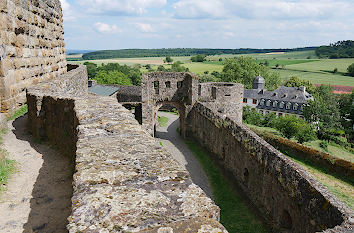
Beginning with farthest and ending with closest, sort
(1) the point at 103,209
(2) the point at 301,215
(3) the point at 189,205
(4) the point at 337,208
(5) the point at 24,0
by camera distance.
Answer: (5) the point at 24,0 → (2) the point at 301,215 → (4) the point at 337,208 → (3) the point at 189,205 → (1) the point at 103,209

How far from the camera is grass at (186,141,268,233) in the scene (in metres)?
Result: 11.8

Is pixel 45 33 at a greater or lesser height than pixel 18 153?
greater

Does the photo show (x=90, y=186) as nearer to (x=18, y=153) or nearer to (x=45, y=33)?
(x=18, y=153)

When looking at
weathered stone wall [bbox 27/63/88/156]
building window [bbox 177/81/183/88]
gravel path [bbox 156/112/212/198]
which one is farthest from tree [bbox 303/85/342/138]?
weathered stone wall [bbox 27/63/88/156]

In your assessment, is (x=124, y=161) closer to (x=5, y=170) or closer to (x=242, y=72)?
(x=5, y=170)

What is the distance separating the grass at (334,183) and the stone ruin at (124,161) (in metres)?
7.53

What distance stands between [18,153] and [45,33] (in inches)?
309

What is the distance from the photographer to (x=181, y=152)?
22375 millimetres

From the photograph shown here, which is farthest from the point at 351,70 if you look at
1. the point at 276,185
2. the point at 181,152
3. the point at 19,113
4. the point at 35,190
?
the point at 35,190

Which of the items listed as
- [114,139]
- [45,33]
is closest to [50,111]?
[114,139]

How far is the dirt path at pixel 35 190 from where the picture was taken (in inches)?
162

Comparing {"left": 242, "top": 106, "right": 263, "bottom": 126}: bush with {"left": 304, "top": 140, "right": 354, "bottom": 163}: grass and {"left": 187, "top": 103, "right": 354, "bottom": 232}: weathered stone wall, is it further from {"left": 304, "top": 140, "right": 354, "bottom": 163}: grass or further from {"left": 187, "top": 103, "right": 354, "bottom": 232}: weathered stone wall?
{"left": 187, "top": 103, "right": 354, "bottom": 232}: weathered stone wall

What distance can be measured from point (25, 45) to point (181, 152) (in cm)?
1446

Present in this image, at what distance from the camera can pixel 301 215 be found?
30.4 ft
